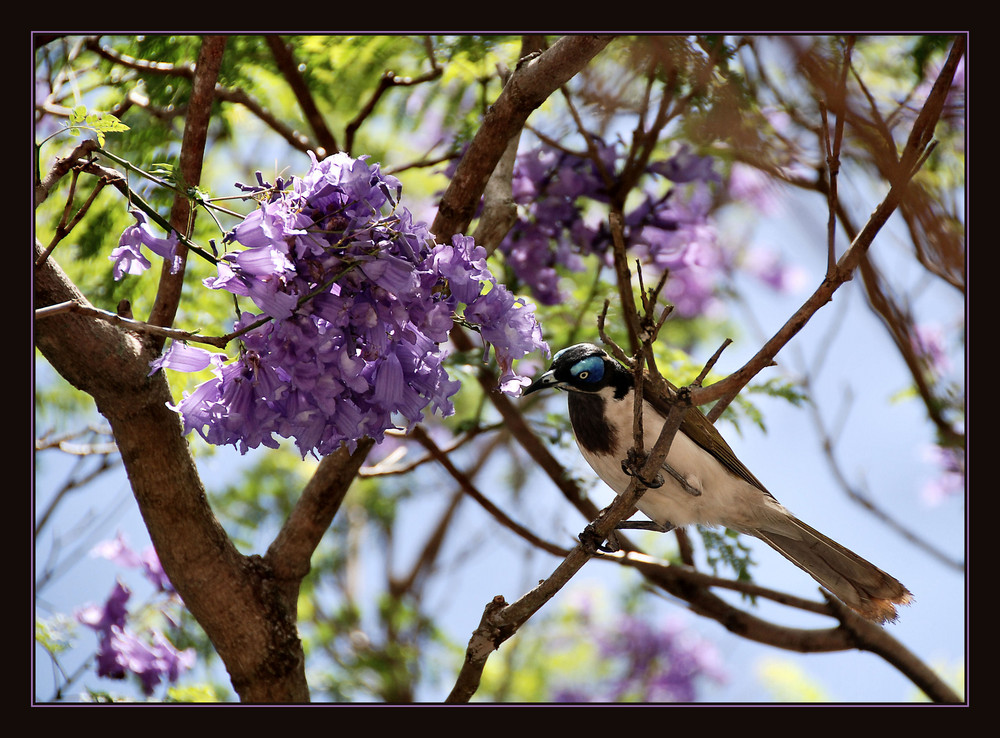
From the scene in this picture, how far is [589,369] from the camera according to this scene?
2.89 m

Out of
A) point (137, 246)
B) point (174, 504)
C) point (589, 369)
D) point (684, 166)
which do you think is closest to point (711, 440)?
point (589, 369)

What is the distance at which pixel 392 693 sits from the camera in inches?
196

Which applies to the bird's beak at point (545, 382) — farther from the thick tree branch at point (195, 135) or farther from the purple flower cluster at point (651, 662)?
the purple flower cluster at point (651, 662)

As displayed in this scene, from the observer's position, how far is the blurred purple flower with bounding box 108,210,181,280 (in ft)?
6.82

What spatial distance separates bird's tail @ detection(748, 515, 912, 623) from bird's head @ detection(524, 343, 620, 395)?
0.89m

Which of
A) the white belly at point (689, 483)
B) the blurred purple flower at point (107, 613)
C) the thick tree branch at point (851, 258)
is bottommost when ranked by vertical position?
the blurred purple flower at point (107, 613)

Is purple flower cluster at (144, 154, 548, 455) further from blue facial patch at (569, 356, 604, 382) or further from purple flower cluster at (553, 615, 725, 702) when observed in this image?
purple flower cluster at (553, 615, 725, 702)

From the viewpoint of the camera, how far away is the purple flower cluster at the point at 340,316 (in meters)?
1.82

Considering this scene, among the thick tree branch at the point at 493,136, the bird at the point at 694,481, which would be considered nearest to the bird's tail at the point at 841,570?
the bird at the point at 694,481

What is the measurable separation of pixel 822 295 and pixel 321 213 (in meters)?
1.72

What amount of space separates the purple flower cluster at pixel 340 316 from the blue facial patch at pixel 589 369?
0.75 metres

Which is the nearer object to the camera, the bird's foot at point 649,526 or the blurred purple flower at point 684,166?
the bird's foot at point 649,526

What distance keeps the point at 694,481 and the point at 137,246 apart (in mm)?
1937

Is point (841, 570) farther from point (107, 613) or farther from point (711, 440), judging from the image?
point (107, 613)
